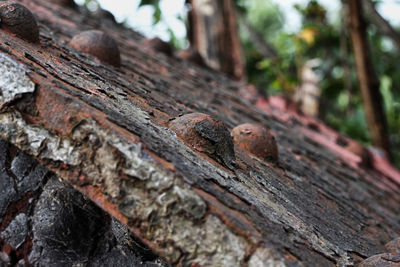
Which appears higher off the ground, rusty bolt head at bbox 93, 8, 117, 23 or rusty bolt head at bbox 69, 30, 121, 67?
rusty bolt head at bbox 69, 30, 121, 67

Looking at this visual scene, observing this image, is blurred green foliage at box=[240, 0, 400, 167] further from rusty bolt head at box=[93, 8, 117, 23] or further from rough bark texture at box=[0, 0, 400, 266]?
rough bark texture at box=[0, 0, 400, 266]

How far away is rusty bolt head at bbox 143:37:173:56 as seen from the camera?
3959mm

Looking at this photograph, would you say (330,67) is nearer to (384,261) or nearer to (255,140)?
(255,140)

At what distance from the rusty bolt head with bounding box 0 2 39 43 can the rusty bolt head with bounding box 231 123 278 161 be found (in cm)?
91

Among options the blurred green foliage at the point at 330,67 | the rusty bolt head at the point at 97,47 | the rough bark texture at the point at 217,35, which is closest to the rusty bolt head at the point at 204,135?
the rusty bolt head at the point at 97,47

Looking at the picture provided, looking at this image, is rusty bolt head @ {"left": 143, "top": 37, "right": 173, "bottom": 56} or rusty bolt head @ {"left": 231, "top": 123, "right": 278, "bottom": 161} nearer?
rusty bolt head @ {"left": 231, "top": 123, "right": 278, "bottom": 161}

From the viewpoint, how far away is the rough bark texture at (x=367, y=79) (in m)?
4.24

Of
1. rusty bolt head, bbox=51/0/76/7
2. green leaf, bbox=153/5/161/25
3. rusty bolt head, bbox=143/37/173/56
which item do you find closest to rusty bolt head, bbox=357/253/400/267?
rusty bolt head, bbox=143/37/173/56

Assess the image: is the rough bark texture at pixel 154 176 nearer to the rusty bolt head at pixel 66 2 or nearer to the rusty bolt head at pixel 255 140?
the rusty bolt head at pixel 255 140

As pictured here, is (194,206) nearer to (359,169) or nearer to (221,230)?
(221,230)

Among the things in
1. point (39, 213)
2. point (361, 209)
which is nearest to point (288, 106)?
point (361, 209)

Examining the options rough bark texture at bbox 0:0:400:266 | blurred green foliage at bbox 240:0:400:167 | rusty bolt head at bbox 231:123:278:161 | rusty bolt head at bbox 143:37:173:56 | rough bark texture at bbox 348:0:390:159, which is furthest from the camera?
blurred green foliage at bbox 240:0:400:167

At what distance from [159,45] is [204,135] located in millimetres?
2857

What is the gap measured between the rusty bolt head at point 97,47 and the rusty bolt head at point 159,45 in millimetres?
1837
